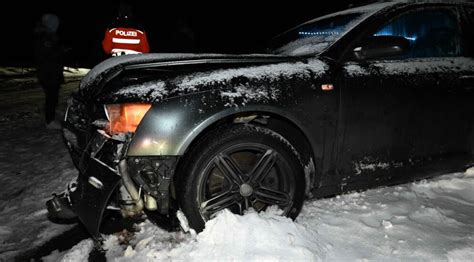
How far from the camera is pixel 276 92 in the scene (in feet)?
7.89

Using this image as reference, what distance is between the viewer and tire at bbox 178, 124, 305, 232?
2322mm

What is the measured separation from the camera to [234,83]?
2.35m

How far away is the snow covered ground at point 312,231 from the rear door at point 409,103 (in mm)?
288

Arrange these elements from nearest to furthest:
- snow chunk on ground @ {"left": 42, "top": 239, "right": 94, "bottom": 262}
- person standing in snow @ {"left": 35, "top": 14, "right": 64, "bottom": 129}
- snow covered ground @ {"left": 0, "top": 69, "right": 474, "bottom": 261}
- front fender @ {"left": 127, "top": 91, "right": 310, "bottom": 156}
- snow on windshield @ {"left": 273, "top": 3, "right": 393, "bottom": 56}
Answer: front fender @ {"left": 127, "top": 91, "right": 310, "bottom": 156} → snow covered ground @ {"left": 0, "top": 69, "right": 474, "bottom": 261} → snow chunk on ground @ {"left": 42, "top": 239, "right": 94, "bottom": 262} → snow on windshield @ {"left": 273, "top": 3, "right": 393, "bottom": 56} → person standing in snow @ {"left": 35, "top": 14, "right": 64, "bottom": 129}

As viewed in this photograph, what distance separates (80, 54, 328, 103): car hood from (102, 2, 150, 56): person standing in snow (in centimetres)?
415

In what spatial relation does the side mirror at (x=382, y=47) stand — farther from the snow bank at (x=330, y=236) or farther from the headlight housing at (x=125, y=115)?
the headlight housing at (x=125, y=115)

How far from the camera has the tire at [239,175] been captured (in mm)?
2322

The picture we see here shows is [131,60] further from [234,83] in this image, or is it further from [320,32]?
[320,32]

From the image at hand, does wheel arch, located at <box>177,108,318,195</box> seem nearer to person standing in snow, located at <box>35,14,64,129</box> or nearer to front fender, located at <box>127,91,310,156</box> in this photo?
front fender, located at <box>127,91,310,156</box>

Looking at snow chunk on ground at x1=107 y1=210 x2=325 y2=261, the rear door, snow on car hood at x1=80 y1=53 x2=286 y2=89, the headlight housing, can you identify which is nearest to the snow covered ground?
snow chunk on ground at x1=107 y1=210 x2=325 y2=261

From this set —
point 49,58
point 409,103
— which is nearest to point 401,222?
point 409,103

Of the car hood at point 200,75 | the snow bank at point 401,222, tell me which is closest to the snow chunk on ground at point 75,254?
the car hood at point 200,75

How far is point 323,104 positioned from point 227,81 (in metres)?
0.66

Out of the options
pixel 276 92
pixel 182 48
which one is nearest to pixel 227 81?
pixel 276 92
